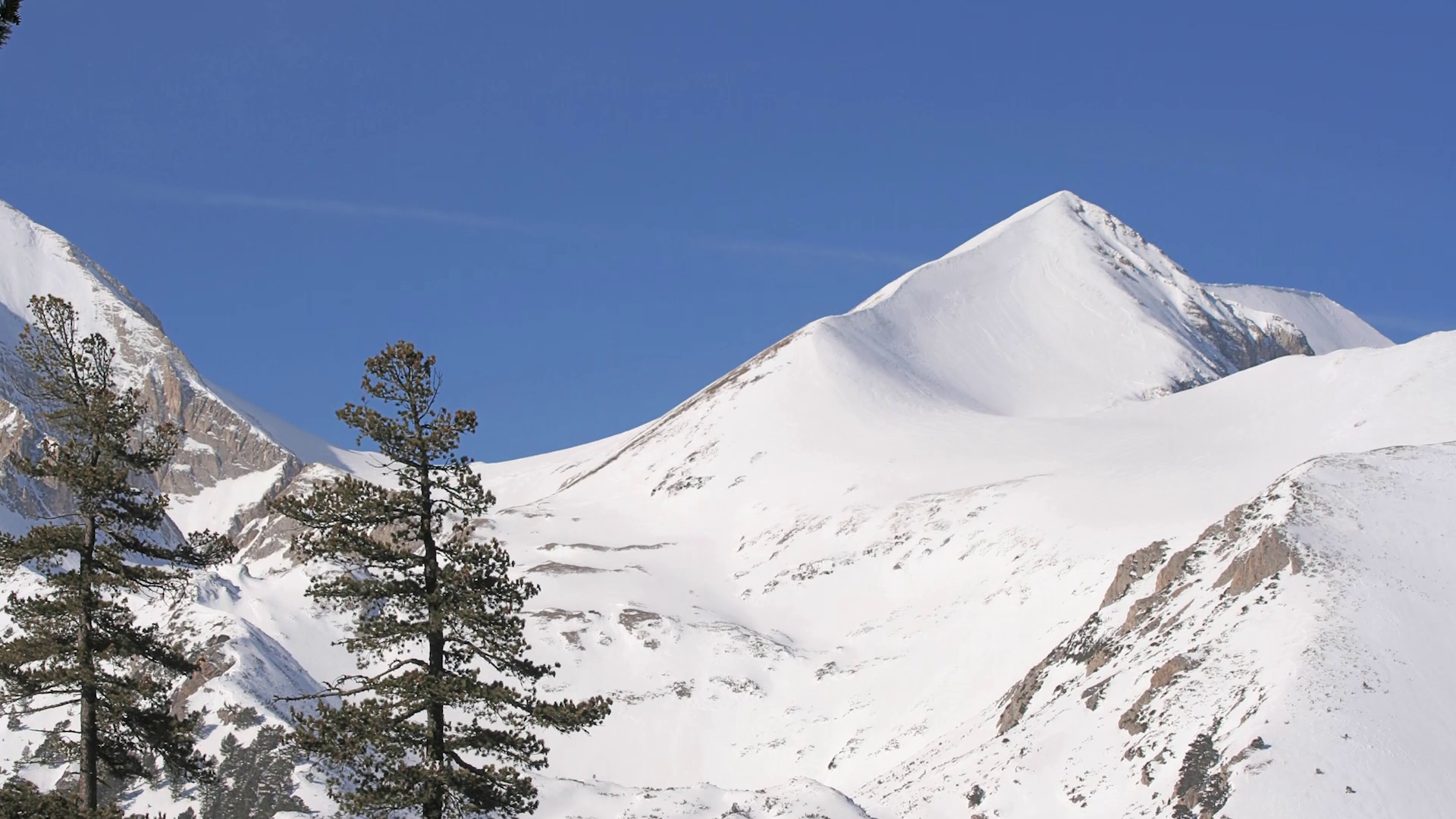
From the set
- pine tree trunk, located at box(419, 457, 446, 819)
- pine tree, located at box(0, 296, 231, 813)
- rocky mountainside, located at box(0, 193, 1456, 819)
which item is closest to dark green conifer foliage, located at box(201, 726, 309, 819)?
rocky mountainside, located at box(0, 193, 1456, 819)

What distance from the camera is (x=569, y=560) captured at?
121125mm

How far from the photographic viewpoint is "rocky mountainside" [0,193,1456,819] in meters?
46.5

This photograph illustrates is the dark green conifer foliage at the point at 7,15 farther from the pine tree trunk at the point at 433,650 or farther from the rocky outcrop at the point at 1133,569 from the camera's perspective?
the rocky outcrop at the point at 1133,569

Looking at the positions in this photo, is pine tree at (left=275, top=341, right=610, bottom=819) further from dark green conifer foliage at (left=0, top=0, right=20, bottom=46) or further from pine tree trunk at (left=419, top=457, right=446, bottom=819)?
dark green conifer foliage at (left=0, top=0, right=20, bottom=46)

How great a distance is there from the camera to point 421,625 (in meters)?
23.6

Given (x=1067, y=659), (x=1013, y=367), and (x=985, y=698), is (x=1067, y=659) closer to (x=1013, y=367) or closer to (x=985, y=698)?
(x=985, y=698)

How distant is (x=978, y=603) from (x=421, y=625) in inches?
2773

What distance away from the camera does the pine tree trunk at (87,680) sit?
78.0 feet

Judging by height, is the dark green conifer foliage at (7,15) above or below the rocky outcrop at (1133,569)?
below

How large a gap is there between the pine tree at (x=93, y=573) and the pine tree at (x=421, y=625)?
8.70 feet

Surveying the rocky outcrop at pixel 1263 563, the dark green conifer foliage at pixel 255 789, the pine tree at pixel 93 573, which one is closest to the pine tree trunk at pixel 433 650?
the pine tree at pixel 93 573

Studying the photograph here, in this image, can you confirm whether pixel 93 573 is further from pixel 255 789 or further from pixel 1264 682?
pixel 1264 682

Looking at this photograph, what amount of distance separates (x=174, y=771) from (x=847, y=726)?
193 ft

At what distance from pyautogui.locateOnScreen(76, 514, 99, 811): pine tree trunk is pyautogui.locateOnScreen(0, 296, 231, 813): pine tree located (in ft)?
0.06
